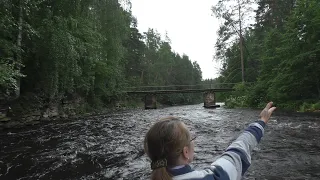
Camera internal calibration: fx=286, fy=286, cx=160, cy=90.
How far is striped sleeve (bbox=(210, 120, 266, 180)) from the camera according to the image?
5.96 feet

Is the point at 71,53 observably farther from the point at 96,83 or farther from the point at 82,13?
the point at 96,83

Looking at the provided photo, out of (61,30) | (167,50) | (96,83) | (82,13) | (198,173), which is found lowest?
(198,173)

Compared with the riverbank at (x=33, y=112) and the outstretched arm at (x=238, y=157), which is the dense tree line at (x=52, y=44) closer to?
the riverbank at (x=33, y=112)

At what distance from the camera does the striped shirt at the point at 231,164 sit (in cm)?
169

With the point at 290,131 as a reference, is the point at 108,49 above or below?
above

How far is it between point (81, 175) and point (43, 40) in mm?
12186

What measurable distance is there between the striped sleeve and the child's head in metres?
0.25

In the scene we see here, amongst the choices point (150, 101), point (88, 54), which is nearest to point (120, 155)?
point (88, 54)

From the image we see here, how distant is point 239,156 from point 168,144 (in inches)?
20.9

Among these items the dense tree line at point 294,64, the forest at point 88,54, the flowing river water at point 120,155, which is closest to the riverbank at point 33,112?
the forest at point 88,54

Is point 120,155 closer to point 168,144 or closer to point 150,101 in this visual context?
point 168,144

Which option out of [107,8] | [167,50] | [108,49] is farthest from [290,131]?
[167,50]

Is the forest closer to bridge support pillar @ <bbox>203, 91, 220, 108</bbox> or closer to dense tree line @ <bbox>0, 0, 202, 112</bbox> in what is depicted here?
dense tree line @ <bbox>0, 0, 202, 112</bbox>

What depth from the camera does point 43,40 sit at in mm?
16297
